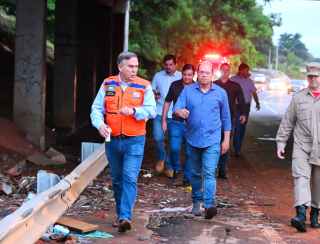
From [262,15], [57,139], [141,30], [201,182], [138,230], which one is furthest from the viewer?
[262,15]

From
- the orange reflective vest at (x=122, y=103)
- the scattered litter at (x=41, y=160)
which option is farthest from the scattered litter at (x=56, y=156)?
the orange reflective vest at (x=122, y=103)

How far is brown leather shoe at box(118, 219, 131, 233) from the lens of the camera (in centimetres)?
756

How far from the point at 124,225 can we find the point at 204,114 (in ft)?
6.30

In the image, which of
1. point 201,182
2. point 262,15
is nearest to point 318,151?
point 201,182

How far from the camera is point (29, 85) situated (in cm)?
1550

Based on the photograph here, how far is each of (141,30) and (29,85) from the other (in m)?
18.3

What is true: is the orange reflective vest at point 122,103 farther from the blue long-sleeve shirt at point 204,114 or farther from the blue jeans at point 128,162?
the blue long-sleeve shirt at point 204,114

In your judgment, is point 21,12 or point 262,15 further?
point 262,15

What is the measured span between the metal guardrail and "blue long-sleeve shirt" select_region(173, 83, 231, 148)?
4.37ft

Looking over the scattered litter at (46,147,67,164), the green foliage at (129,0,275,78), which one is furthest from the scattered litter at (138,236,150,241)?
the green foliage at (129,0,275,78)

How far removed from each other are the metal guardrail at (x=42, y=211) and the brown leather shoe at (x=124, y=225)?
56 centimetres

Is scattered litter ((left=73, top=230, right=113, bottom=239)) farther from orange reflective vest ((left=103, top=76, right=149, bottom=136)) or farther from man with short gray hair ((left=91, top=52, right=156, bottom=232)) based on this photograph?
orange reflective vest ((left=103, top=76, right=149, bottom=136))

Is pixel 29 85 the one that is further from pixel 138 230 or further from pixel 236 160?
pixel 138 230

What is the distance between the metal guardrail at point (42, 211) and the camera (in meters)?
5.14
